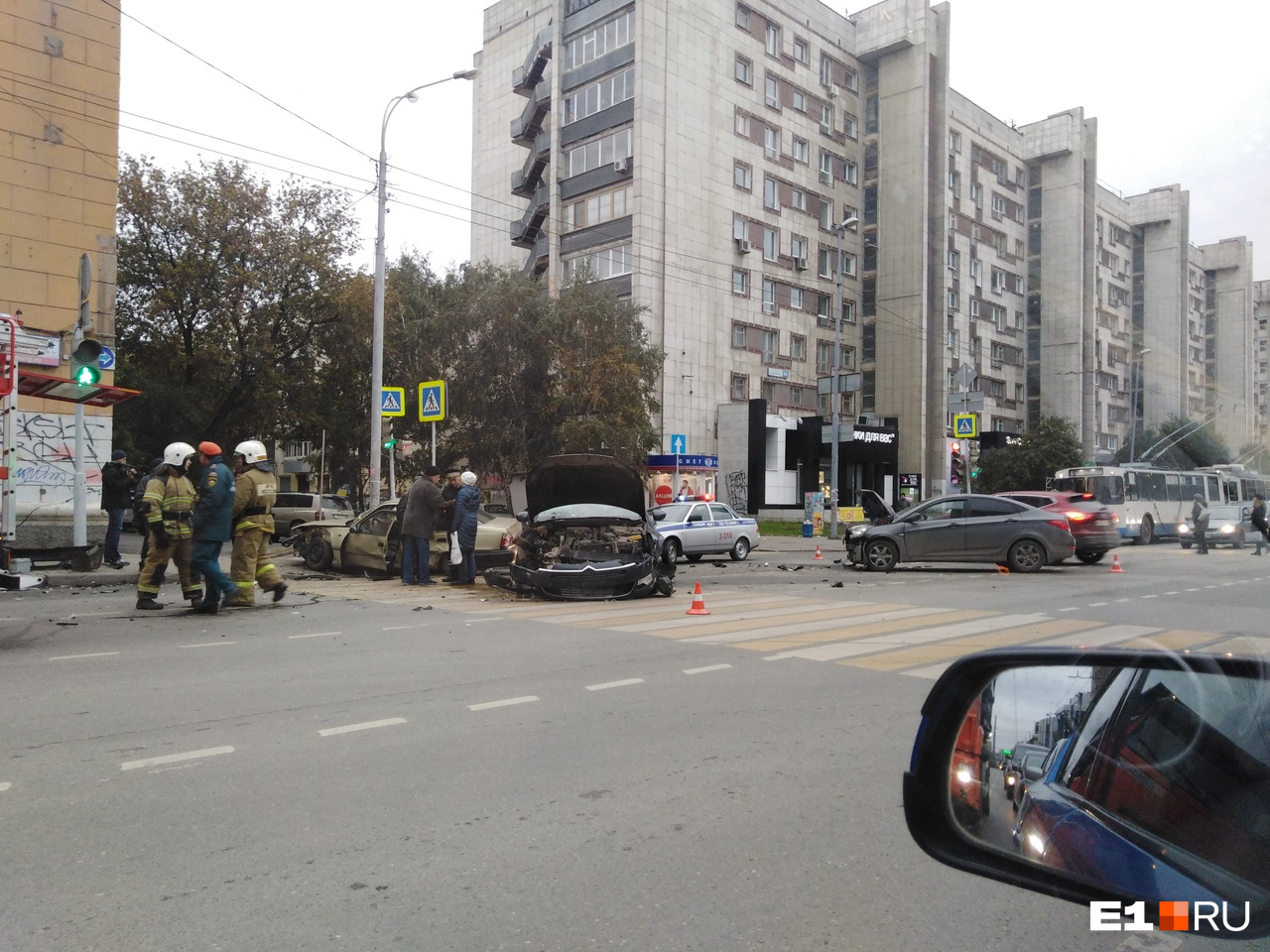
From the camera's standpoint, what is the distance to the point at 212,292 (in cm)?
2934

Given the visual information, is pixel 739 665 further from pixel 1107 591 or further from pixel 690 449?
pixel 690 449

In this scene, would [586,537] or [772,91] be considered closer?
[586,537]

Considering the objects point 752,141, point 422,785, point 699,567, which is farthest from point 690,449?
point 422,785

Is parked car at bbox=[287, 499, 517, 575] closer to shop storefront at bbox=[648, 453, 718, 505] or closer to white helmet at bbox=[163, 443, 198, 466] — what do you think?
white helmet at bbox=[163, 443, 198, 466]

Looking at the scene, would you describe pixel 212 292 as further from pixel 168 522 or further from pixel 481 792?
pixel 481 792

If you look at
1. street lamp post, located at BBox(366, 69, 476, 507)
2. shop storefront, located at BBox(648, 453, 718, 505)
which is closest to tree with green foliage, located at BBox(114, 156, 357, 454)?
street lamp post, located at BBox(366, 69, 476, 507)

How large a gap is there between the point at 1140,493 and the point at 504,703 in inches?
1184

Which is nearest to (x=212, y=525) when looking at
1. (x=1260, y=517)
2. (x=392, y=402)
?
(x=392, y=402)

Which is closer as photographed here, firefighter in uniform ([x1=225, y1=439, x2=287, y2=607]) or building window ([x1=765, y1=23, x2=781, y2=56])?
firefighter in uniform ([x1=225, y1=439, x2=287, y2=607])

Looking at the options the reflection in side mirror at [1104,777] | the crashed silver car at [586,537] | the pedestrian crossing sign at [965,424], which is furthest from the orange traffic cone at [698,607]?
the pedestrian crossing sign at [965,424]

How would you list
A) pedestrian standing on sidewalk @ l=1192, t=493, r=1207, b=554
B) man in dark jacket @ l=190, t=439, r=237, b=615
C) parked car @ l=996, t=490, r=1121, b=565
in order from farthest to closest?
pedestrian standing on sidewalk @ l=1192, t=493, r=1207, b=554
parked car @ l=996, t=490, r=1121, b=565
man in dark jacket @ l=190, t=439, r=237, b=615

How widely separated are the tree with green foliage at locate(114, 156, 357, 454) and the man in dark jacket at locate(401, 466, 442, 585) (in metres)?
17.6

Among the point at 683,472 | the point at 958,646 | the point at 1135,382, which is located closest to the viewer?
the point at 958,646

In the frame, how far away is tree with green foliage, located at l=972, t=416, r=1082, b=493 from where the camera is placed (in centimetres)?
4697
